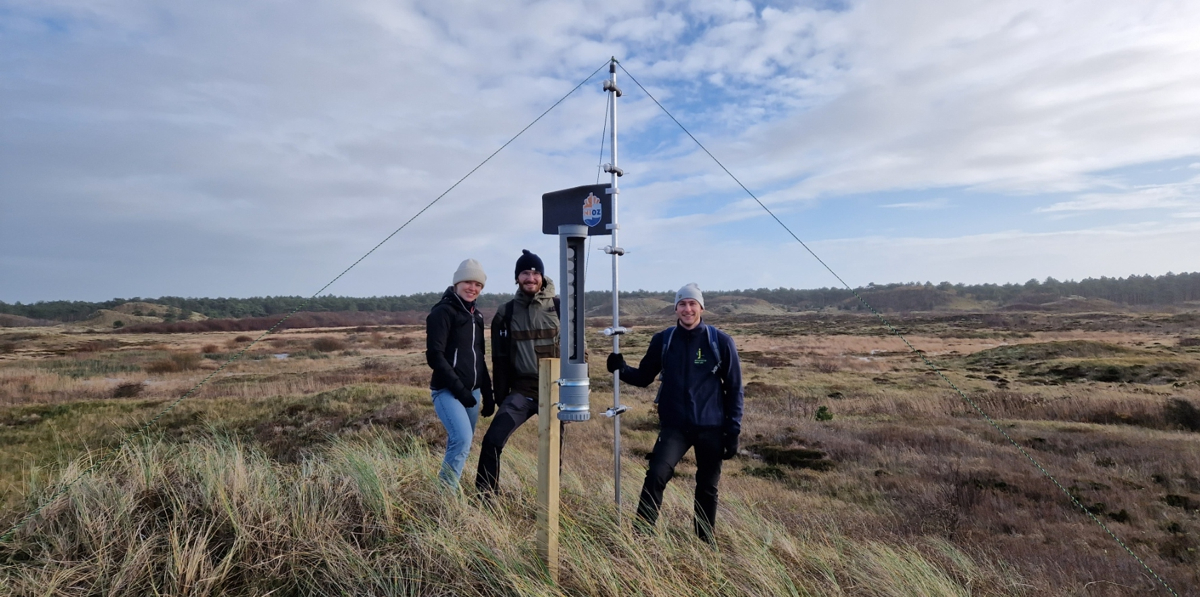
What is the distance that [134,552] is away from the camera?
3.98 m

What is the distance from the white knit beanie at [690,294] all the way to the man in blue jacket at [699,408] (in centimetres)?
6

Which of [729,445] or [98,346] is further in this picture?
[98,346]

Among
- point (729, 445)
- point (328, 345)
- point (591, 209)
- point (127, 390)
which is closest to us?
point (729, 445)

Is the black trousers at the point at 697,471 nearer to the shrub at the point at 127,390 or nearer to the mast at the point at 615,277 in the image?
the mast at the point at 615,277

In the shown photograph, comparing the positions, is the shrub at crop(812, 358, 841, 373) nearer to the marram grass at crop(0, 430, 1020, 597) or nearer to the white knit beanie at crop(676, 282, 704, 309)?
the marram grass at crop(0, 430, 1020, 597)

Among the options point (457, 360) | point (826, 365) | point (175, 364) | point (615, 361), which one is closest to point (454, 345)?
point (457, 360)

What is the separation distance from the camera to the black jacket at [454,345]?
16.8 ft

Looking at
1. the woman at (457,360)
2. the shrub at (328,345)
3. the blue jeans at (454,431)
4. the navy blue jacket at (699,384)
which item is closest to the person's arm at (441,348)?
the woman at (457,360)

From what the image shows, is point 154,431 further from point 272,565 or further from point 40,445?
point 272,565

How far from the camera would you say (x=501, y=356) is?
5430 mm

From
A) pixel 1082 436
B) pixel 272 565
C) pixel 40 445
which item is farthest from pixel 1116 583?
pixel 40 445

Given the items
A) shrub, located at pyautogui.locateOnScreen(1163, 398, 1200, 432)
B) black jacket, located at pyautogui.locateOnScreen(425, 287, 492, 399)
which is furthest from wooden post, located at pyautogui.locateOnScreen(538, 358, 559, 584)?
shrub, located at pyautogui.locateOnScreen(1163, 398, 1200, 432)

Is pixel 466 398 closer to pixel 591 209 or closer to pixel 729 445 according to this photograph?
pixel 591 209

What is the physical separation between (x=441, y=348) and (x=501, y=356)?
0.52m
